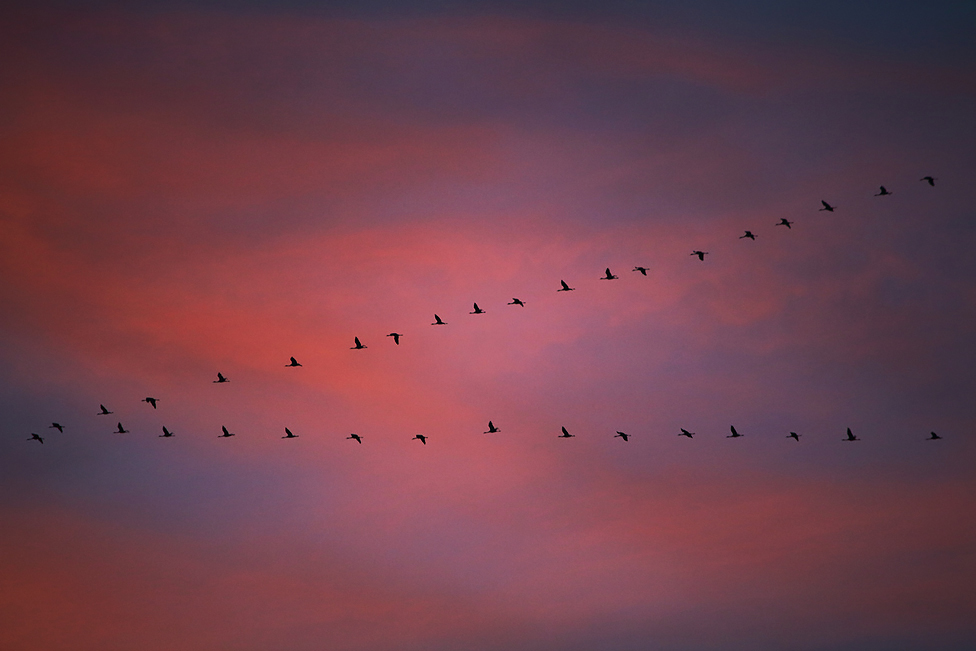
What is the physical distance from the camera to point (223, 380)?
176m

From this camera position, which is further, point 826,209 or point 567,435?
point 567,435

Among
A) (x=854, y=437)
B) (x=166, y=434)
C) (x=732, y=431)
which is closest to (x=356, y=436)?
(x=166, y=434)

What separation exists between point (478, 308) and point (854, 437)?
49540 millimetres

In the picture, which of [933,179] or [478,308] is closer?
[933,179]

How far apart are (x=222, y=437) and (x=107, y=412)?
Answer: 16.3 meters

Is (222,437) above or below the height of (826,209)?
below

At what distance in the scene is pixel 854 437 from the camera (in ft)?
573

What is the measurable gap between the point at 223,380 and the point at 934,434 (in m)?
88.5

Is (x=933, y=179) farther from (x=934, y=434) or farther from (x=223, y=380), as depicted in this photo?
(x=223, y=380)

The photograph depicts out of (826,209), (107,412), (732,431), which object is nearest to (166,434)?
(107,412)

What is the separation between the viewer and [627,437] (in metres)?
180

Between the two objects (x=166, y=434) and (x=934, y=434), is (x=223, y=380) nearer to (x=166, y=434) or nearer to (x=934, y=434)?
(x=166, y=434)

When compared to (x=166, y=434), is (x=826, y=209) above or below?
above

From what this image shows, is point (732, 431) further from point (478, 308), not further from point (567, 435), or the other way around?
point (478, 308)
